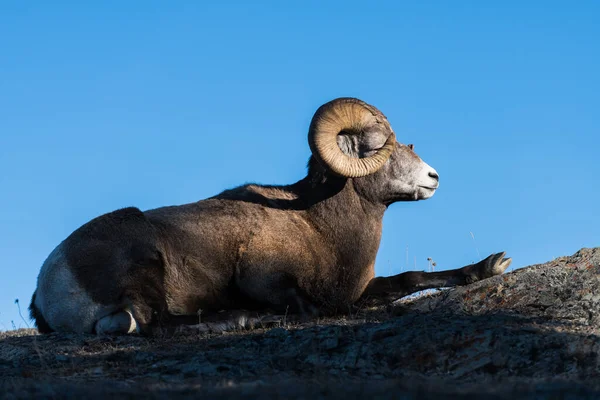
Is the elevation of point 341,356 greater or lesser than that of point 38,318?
lesser

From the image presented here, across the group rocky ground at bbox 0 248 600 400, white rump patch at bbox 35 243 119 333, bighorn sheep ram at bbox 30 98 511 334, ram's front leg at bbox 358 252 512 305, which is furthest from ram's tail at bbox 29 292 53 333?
ram's front leg at bbox 358 252 512 305

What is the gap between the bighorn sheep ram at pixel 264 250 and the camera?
9664mm

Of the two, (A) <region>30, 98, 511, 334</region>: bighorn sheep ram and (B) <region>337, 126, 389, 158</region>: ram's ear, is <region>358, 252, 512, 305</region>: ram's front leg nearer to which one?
(A) <region>30, 98, 511, 334</region>: bighorn sheep ram

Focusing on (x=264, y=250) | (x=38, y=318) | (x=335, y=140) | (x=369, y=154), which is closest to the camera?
(x=38, y=318)

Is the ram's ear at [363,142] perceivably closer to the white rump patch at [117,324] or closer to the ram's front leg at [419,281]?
the ram's front leg at [419,281]

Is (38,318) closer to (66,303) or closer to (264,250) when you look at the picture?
(66,303)

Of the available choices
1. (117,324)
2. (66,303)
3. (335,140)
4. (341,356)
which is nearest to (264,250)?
(335,140)

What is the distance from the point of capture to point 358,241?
11.2 metres

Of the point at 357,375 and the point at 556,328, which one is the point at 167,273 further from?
the point at 556,328

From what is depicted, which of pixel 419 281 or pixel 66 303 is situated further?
pixel 419 281

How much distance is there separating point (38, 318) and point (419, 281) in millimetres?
4873

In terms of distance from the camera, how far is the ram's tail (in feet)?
33.1

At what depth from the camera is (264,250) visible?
10492mm

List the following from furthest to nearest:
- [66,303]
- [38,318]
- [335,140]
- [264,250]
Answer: [335,140], [264,250], [38,318], [66,303]
